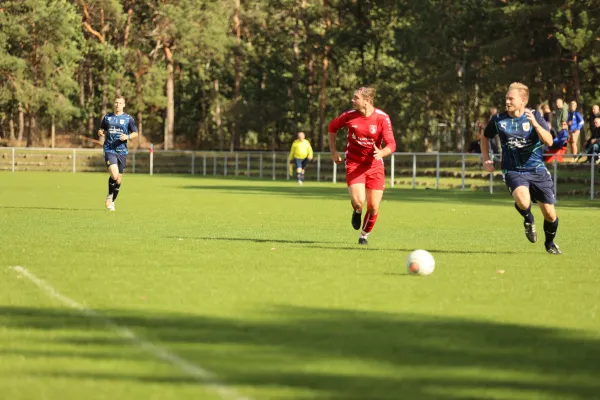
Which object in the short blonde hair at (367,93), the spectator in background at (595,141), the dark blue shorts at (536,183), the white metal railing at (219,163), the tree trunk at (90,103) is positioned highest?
the tree trunk at (90,103)

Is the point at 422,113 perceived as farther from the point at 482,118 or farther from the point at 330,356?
the point at 330,356

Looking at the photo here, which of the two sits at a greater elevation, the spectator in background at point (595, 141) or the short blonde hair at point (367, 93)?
the short blonde hair at point (367, 93)

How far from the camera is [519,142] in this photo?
15.0m

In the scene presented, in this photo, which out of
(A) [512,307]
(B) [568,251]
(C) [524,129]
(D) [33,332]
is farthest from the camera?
(B) [568,251]

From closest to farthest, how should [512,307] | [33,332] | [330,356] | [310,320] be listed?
[330,356]
[33,332]
[310,320]
[512,307]

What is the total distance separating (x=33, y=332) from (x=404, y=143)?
75.4 metres

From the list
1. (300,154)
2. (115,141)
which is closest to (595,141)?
(300,154)

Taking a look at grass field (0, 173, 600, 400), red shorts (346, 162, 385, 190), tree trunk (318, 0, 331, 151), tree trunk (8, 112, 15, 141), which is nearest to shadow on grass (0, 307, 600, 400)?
grass field (0, 173, 600, 400)

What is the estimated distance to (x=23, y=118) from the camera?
93.9 meters

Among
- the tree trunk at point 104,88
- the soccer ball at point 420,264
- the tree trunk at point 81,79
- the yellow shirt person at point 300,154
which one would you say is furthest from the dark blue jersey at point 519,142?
the tree trunk at point 81,79

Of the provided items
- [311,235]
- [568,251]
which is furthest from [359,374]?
[311,235]

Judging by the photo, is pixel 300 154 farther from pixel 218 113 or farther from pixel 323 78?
pixel 218 113

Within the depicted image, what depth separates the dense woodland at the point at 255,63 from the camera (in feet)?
236

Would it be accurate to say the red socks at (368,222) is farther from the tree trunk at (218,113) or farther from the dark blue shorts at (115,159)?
the tree trunk at (218,113)
